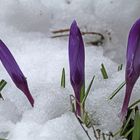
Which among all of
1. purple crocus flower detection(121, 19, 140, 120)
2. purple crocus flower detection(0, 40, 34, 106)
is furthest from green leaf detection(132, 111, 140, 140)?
purple crocus flower detection(0, 40, 34, 106)

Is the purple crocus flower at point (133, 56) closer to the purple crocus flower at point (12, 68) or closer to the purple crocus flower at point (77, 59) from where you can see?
the purple crocus flower at point (77, 59)

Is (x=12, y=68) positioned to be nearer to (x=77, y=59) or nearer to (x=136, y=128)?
(x=77, y=59)

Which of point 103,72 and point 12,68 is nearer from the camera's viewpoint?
point 12,68

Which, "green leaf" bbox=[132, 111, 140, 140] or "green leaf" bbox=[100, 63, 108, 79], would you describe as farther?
"green leaf" bbox=[100, 63, 108, 79]

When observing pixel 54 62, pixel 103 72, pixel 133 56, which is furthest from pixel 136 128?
pixel 54 62

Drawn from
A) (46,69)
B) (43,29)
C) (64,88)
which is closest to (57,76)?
(46,69)

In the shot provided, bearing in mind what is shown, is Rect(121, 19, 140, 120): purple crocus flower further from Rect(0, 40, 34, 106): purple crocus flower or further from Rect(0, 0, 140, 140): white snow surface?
Rect(0, 40, 34, 106): purple crocus flower

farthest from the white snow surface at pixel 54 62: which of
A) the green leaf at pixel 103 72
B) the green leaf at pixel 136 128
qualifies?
the green leaf at pixel 136 128
